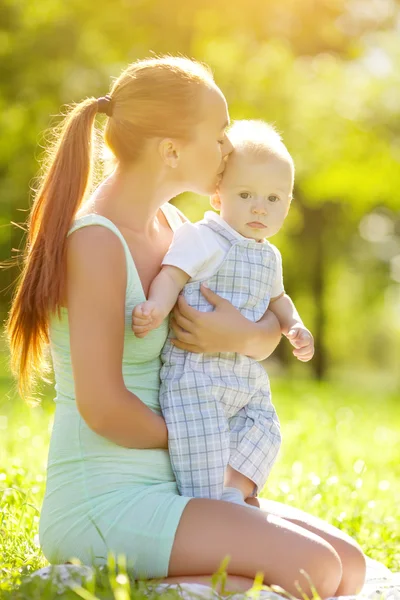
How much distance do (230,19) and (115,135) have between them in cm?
1167

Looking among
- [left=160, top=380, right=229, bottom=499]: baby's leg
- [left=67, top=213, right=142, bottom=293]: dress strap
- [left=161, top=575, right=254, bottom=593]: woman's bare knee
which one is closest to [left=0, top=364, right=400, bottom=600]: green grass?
[left=161, top=575, right=254, bottom=593]: woman's bare knee

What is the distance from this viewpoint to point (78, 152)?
2.69 meters

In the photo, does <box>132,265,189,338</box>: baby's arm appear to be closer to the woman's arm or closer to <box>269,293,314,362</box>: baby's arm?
the woman's arm

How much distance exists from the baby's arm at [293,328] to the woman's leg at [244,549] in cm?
70

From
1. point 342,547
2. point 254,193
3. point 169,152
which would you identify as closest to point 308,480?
point 342,547

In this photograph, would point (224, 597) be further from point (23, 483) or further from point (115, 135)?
point (23, 483)

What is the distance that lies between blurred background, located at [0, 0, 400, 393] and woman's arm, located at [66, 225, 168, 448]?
8.16 m

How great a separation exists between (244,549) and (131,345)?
74cm

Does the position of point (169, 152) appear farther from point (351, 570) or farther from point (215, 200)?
point (351, 570)

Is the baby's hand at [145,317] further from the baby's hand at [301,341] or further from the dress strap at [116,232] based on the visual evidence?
the baby's hand at [301,341]

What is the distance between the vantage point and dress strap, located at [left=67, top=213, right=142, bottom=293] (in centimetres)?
262

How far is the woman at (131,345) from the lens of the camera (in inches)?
98.7

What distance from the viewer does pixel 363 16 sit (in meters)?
15.0

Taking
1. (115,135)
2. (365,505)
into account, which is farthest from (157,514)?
(365,505)
